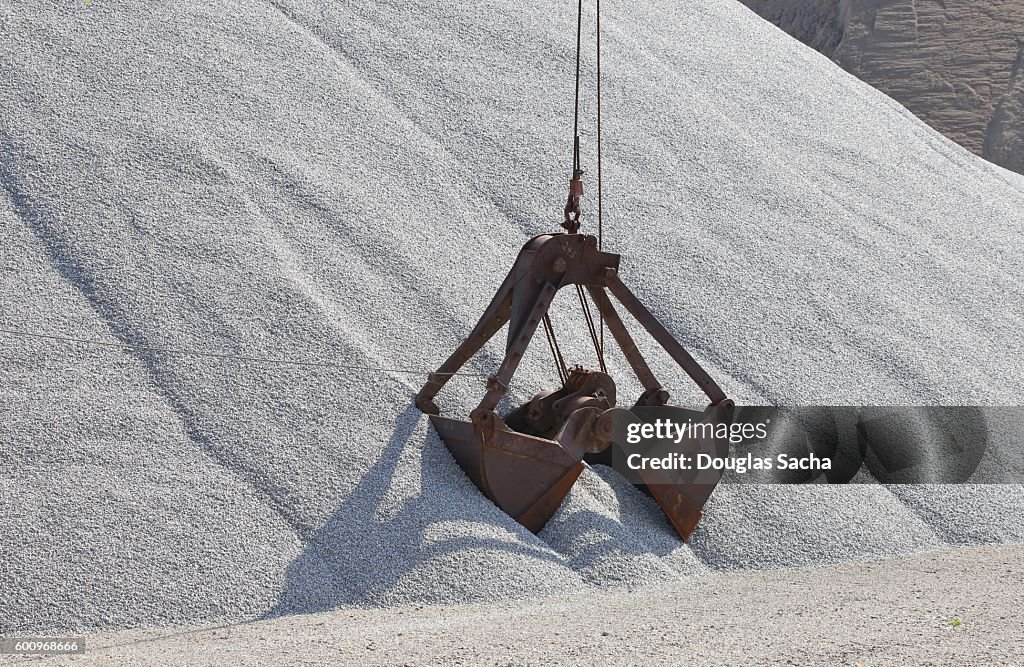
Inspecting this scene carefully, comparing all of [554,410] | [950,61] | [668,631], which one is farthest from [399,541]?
[950,61]

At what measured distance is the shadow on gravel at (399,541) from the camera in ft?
13.2

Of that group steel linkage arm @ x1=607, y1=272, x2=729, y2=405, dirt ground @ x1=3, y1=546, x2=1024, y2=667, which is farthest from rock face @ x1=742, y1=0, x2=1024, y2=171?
dirt ground @ x1=3, y1=546, x2=1024, y2=667

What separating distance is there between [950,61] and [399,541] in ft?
39.9

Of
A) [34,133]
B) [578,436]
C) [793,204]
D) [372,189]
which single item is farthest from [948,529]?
[34,133]

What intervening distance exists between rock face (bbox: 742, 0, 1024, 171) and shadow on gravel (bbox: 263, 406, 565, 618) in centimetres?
1059

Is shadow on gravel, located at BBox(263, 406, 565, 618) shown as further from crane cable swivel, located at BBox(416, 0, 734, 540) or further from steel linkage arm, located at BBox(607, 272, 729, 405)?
steel linkage arm, located at BBox(607, 272, 729, 405)

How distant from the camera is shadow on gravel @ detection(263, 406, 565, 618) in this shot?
403 centimetres

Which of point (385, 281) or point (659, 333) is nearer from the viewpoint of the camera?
point (659, 333)

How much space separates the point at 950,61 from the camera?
14.2 meters

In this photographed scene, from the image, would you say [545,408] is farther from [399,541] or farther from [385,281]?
[385,281]

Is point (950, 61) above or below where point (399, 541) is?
above

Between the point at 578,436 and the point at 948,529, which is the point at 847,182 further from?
the point at 578,436

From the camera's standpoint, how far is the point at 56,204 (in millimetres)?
5516

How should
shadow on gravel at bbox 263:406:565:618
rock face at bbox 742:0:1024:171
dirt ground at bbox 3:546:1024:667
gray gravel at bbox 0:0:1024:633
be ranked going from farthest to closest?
rock face at bbox 742:0:1024:171 → gray gravel at bbox 0:0:1024:633 → shadow on gravel at bbox 263:406:565:618 → dirt ground at bbox 3:546:1024:667
